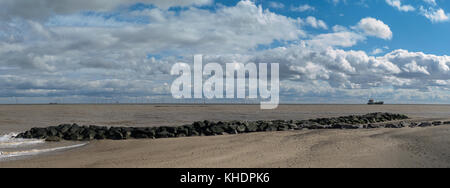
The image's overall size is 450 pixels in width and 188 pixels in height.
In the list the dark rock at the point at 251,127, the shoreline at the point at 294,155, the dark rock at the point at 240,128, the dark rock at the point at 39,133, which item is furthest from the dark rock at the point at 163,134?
the dark rock at the point at 39,133

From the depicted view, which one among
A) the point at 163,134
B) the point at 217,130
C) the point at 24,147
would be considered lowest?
the point at 24,147

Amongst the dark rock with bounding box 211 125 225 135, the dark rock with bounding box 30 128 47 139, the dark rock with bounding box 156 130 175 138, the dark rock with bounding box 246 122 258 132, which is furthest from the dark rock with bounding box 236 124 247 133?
the dark rock with bounding box 30 128 47 139

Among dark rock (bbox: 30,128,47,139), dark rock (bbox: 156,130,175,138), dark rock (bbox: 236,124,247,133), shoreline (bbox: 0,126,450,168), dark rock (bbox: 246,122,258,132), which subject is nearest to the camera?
shoreline (bbox: 0,126,450,168)

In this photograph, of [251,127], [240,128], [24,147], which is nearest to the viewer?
[24,147]

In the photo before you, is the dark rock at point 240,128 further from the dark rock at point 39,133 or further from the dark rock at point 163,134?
the dark rock at point 39,133

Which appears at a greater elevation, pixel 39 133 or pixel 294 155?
pixel 294 155

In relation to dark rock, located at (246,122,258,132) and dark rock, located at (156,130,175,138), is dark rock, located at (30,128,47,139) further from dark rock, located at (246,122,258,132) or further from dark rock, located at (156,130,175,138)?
dark rock, located at (246,122,258,132)

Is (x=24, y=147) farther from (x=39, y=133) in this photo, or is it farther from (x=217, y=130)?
(x=217, y=130)

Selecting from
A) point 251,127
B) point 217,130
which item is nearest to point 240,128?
point 251,127

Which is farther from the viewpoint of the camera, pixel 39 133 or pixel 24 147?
pixel 39 133

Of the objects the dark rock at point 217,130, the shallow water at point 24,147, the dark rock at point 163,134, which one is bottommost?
the shallow water at point 24,147

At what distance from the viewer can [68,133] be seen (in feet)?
59.4
